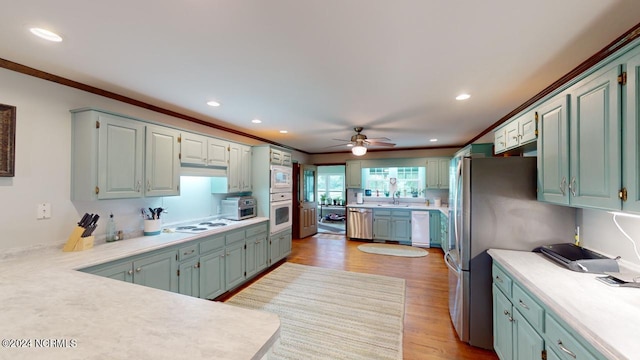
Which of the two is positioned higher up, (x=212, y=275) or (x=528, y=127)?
(x=528, y=127)

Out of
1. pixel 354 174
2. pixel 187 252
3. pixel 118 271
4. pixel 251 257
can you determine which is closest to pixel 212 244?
pixel 187 252

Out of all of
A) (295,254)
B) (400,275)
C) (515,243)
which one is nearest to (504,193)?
(515,243)

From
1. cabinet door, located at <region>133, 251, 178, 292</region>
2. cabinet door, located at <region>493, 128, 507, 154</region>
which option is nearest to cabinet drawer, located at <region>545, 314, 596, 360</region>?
cabinet door, located at <region>493, 128, 507, 154</region>

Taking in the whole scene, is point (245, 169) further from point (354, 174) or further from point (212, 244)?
point (354, 174)

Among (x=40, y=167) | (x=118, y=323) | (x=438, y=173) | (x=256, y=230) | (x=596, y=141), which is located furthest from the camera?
(x=438, y=173)

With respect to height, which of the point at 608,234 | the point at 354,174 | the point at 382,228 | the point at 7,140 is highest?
Result: the point at 7,140

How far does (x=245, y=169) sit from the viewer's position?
4230 millimetres

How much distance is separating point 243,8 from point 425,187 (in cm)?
603

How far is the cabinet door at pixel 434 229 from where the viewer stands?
5.83 meters

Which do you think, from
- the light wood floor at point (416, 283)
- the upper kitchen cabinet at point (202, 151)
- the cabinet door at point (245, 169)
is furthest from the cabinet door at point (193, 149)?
the light wood floor at point (416, 283)

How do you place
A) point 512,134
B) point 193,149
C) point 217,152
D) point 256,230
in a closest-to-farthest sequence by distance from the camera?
1. point 512,134
2. point 193,149
3. point 217,152
4. point 256,230

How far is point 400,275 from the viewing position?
412 cm

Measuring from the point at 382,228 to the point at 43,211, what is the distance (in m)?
5.87

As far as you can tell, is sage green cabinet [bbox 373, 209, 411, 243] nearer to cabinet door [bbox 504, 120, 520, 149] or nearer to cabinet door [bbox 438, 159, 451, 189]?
cabinet door [bbox 438, 159, 451, 189]
